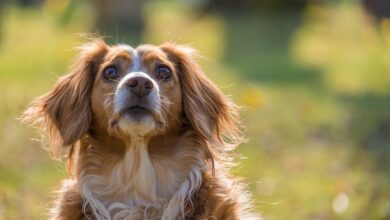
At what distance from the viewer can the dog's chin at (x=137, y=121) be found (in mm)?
6367

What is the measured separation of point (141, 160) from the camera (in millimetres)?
6684

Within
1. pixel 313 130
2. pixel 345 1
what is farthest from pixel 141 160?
pixel 345 1

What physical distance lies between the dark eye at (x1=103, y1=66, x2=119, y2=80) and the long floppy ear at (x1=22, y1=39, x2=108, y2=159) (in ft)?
0.46

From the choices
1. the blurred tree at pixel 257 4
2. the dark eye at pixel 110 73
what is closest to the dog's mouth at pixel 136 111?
the dark eye at pixel 110 73

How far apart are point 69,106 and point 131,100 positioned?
21.2 inches

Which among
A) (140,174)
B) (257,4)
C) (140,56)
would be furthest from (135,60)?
(257,4)

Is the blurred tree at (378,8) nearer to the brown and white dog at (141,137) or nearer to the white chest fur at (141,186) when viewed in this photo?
the brown and white dog at (141,137)

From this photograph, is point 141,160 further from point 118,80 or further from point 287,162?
point 287,162

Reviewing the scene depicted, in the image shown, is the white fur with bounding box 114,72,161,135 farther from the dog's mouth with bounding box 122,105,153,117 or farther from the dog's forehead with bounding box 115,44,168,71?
the dog's forehead with bounding box 115,44,168,71

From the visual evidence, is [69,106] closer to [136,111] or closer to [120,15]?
[136,111]

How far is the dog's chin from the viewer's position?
6.37m

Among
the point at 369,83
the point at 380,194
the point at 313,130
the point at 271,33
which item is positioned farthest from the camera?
the point at 271,33

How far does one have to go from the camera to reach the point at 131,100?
6.38m

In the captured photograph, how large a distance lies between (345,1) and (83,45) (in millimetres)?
21029
